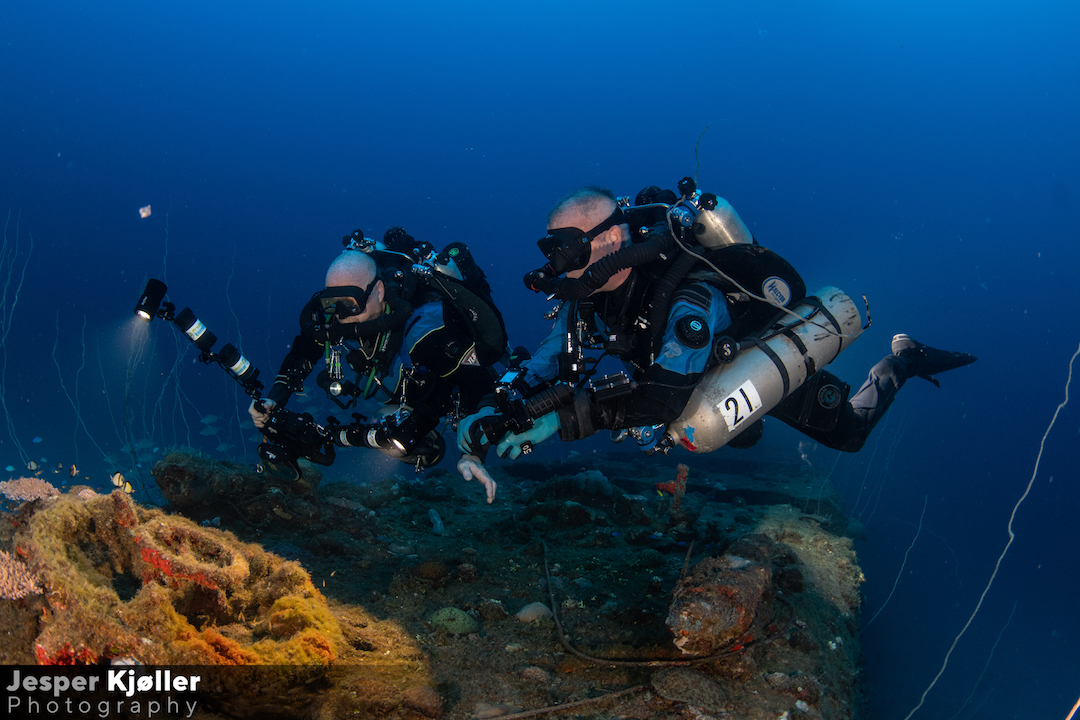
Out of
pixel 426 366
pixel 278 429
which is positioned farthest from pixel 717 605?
pixel 278 429

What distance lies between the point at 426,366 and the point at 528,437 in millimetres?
2094

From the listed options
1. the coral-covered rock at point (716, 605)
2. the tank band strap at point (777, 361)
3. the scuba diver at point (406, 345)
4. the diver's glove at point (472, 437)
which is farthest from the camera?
the scuba diver at point (406, 345)

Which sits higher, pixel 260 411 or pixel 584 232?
pixel 584 232

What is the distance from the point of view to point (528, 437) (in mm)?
3322

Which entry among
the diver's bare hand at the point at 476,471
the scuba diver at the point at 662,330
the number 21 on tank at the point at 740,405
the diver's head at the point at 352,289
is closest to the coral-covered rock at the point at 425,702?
the diver's bare hand at the point at 476,471

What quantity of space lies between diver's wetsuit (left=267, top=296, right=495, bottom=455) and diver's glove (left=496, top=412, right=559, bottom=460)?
5.55 ft

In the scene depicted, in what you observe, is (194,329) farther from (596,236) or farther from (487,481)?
(596,236)

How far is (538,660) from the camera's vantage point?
A: 305 centimetres

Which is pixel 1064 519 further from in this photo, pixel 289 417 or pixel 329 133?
pixel 329 133

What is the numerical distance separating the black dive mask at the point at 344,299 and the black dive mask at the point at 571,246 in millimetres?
2208

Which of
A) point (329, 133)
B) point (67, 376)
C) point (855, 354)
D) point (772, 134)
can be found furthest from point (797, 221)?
point (67, 376)

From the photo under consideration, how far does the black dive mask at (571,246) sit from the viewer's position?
3682mm

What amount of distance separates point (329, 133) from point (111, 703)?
11878 centimetres

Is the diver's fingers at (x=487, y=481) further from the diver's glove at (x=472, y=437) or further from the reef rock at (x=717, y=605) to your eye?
the reef rock at (x=717, y=605)
